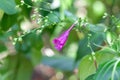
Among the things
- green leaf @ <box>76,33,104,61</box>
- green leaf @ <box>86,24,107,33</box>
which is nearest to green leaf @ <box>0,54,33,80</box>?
green leaf @ <box>76,33,104,61</box>

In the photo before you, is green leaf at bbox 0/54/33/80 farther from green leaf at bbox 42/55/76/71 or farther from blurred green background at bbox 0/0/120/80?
green leaf at bbox 42/55/76/71

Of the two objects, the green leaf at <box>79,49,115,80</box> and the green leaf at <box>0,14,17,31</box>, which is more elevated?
the green leaf at <box>0,14,17,31</box>

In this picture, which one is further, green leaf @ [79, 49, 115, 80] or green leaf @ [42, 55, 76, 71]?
green leaf @ [42, 55, 76, 71]

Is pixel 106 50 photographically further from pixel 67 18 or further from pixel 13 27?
pixel 13 27

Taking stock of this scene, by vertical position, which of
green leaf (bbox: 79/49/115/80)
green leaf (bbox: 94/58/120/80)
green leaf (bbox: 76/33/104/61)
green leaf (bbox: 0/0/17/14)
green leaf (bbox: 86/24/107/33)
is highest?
green leaf (bbox: 0/0/17/14)

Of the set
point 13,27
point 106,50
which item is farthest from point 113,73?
point 13,27

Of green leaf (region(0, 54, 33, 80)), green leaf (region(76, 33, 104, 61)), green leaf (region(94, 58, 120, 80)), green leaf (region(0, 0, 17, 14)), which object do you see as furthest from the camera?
green leaf (region(0, 54, 33, 80))

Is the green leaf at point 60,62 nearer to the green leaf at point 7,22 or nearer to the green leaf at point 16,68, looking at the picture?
the green leaf at point 16,68
